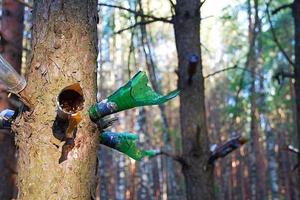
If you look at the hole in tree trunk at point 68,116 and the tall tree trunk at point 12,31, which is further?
the tall tree trunk at point 12,31

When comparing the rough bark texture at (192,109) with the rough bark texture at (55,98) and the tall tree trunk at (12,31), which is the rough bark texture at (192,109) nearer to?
the tall tree trunk at (12,31)

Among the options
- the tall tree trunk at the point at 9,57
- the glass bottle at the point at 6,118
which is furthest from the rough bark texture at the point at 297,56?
the glass bottle at the point at 6,118

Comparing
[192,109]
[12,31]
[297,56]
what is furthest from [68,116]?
[12,31]

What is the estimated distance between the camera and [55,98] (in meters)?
1.22

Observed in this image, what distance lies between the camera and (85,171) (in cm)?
122

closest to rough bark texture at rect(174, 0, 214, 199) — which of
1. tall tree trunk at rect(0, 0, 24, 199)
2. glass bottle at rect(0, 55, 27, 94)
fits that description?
tall tree trunk at rect(0, 0, 24, 199)

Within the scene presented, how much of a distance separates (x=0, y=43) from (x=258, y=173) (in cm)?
735

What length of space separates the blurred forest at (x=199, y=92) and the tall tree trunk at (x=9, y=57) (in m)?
0.01

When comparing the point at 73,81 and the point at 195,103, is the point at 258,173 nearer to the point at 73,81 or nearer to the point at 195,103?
the point at 195,103

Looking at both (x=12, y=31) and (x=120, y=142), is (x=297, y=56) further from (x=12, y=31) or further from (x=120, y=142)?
(x=120, y=142)

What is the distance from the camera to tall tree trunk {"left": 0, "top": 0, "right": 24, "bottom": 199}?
4.22 m

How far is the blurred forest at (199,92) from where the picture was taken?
11.2 feet

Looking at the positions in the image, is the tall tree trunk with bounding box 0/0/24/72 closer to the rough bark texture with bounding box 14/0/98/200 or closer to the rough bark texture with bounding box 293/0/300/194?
the rough bark texture with bounding box 293/0/300/194

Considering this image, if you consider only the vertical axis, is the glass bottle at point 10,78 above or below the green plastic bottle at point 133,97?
above
